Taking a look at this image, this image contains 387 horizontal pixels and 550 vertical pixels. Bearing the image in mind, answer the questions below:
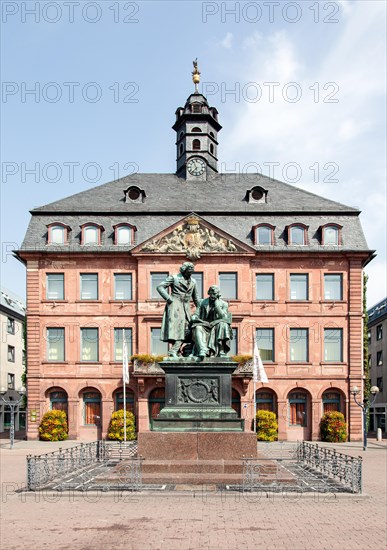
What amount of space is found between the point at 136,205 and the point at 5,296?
2914 centimetres

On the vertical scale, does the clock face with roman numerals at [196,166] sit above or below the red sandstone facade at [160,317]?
above

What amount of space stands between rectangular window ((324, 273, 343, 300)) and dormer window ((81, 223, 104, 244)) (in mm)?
14834

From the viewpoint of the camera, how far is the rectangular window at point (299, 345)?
42.6 m

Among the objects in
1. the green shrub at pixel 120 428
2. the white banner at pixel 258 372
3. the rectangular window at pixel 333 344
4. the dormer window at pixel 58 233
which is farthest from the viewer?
the dormer window at pixel 58 233

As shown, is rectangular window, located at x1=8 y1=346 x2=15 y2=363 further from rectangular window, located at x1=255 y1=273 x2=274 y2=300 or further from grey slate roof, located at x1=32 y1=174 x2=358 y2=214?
rectangular window, located at x1=255 y1=273 x2=274 y2=300

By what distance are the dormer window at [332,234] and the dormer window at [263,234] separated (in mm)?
3411

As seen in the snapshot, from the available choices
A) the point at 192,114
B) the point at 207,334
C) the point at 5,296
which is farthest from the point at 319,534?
the point at 5,296

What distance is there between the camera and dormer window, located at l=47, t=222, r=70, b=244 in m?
43.0

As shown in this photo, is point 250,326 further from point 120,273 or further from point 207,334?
point 207,334

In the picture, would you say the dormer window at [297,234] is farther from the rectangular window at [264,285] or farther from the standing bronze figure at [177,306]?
the standing bronze figure at [177,306]

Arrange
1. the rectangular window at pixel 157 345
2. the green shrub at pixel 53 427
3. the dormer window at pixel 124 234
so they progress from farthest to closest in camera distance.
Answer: the dormer window at pixel 124 234
the rectangular window at pixel 157 345
the green shrub at pixel 53 427

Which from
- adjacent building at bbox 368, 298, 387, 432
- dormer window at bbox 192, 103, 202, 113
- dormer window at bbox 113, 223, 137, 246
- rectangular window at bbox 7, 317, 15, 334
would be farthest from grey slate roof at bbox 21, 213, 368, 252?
rectangular window at bbox 7, 317, 15, 334

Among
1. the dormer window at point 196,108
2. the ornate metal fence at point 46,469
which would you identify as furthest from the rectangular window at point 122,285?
the ornate metal fence at point 46,469

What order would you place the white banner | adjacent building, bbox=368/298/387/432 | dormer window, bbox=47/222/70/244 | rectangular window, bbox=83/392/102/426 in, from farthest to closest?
1. adjacent building, bbox=368/298/387/432
2. dormer window, bbox=47/222/70/244
3. rectangular window, bbox=83/392/102/426
4. the white banner
